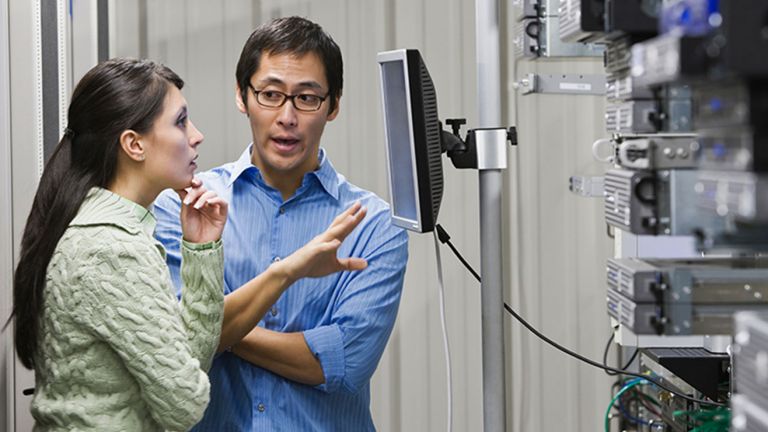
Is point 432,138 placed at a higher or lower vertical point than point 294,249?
higher

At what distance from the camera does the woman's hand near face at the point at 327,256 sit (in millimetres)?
1656

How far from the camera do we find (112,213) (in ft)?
5.14

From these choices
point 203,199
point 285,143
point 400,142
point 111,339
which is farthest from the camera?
point 285,143

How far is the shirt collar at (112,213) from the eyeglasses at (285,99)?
0.34 m

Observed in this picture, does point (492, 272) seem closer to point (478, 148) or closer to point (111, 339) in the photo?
point (478, 148)

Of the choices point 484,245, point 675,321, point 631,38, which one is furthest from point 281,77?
point 675,321

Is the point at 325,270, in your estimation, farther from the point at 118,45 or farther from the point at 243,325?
the point at 118,45

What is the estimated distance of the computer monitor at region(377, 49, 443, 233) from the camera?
1.53 meters

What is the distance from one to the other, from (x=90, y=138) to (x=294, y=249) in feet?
1.46

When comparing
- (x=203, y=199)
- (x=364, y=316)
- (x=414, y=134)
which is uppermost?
(x=414, y=134)

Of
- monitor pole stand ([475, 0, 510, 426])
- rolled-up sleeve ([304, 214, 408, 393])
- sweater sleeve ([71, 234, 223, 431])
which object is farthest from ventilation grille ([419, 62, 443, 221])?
sweater sleeve ([71, 234, 223, 431])

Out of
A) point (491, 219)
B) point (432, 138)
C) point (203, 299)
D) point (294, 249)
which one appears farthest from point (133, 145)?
point (491, 219)

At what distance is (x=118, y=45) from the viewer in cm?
309

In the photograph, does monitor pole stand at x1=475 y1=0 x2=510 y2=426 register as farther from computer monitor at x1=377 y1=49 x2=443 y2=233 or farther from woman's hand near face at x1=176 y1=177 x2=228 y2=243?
woman's hand near face at x1=176 y1=177 x2=228 y2=243
